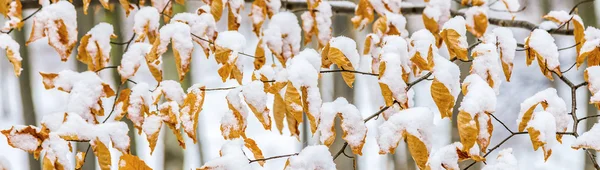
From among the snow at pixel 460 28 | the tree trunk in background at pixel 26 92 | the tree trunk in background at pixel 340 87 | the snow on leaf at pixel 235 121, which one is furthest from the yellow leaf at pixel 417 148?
the tree trunk in background at pixel 26 92

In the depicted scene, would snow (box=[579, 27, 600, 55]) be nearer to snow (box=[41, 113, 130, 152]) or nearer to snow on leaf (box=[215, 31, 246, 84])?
snow on leaf (box=[215, 31, 246, 84])

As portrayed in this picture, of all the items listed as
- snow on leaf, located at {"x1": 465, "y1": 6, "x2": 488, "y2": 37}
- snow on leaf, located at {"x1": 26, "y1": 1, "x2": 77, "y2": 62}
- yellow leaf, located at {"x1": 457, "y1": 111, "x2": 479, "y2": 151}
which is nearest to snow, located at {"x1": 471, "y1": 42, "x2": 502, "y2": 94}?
yellow leaf, located at {"x1": 457, "y1": 111, "x2": 479, "y2": 151}

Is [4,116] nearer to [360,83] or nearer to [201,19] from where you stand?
[360,83]

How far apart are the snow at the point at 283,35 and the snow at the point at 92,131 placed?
465 millimetres

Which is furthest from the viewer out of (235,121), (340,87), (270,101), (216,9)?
(270,101)

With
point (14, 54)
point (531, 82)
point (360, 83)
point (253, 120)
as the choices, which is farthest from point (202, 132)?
A: point (14, 54)

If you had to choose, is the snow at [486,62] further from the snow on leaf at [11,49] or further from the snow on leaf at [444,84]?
the snow on leaf at [11,49]

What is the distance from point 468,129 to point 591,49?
0.31m

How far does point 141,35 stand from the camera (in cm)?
121

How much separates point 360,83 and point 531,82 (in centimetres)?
118

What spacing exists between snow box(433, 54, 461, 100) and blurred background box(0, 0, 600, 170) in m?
2.37

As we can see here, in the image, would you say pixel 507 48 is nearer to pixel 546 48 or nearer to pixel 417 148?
pixel 546 48

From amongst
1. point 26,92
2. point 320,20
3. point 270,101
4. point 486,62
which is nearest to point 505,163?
point 486,62

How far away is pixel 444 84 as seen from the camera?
915 mm
